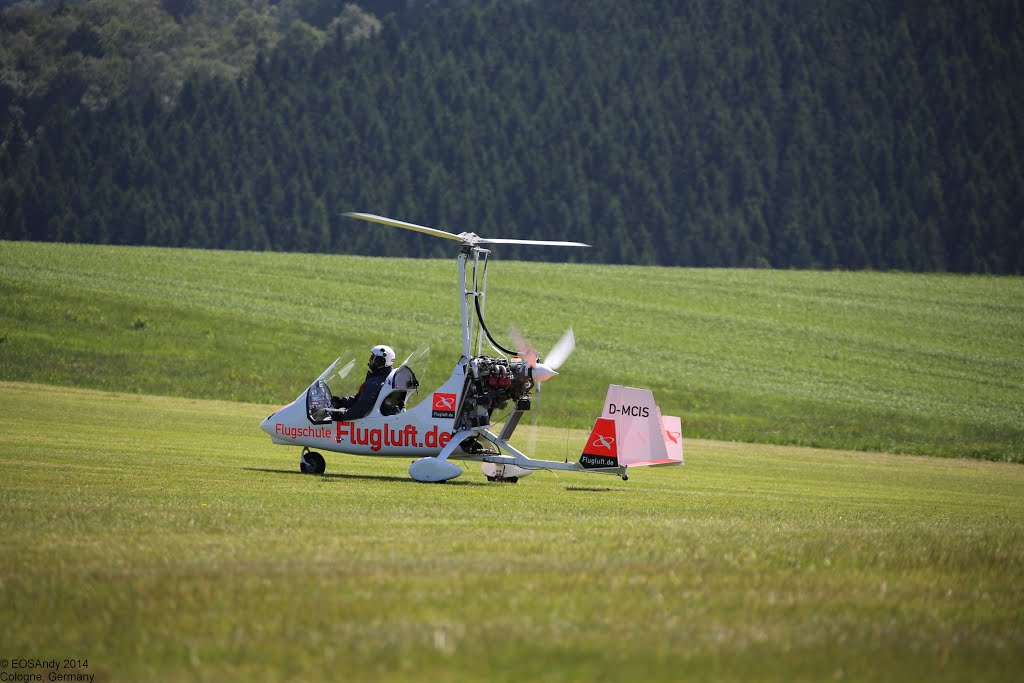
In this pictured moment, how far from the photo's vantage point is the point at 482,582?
358 inches

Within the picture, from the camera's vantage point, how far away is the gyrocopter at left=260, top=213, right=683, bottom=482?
17.9m

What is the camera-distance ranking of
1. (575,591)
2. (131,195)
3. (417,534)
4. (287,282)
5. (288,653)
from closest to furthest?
1. (288,653)
2. (575,591)
3. (417,534)
4. (287,282)
5. (131,195)

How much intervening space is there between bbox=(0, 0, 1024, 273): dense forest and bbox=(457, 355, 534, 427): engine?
294 ft

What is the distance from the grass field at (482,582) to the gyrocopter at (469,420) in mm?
771

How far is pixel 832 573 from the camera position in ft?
33.3

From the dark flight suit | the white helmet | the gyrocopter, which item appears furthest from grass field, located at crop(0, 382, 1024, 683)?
the white helmet

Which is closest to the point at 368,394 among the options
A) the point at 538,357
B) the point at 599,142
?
the point at 538,357

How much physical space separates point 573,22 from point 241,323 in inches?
3827

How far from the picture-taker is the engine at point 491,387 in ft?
60.8

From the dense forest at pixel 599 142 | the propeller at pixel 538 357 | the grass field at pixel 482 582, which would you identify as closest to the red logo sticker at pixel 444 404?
the propeller at pixel 538 357

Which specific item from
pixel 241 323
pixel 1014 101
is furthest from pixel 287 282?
pixel 1014 101

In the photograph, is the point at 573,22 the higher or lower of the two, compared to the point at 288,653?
higher

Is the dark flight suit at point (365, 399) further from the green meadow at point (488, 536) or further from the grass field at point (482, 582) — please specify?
the grass field at point (482, 582)

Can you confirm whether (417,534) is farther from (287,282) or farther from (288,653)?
(287,282)
